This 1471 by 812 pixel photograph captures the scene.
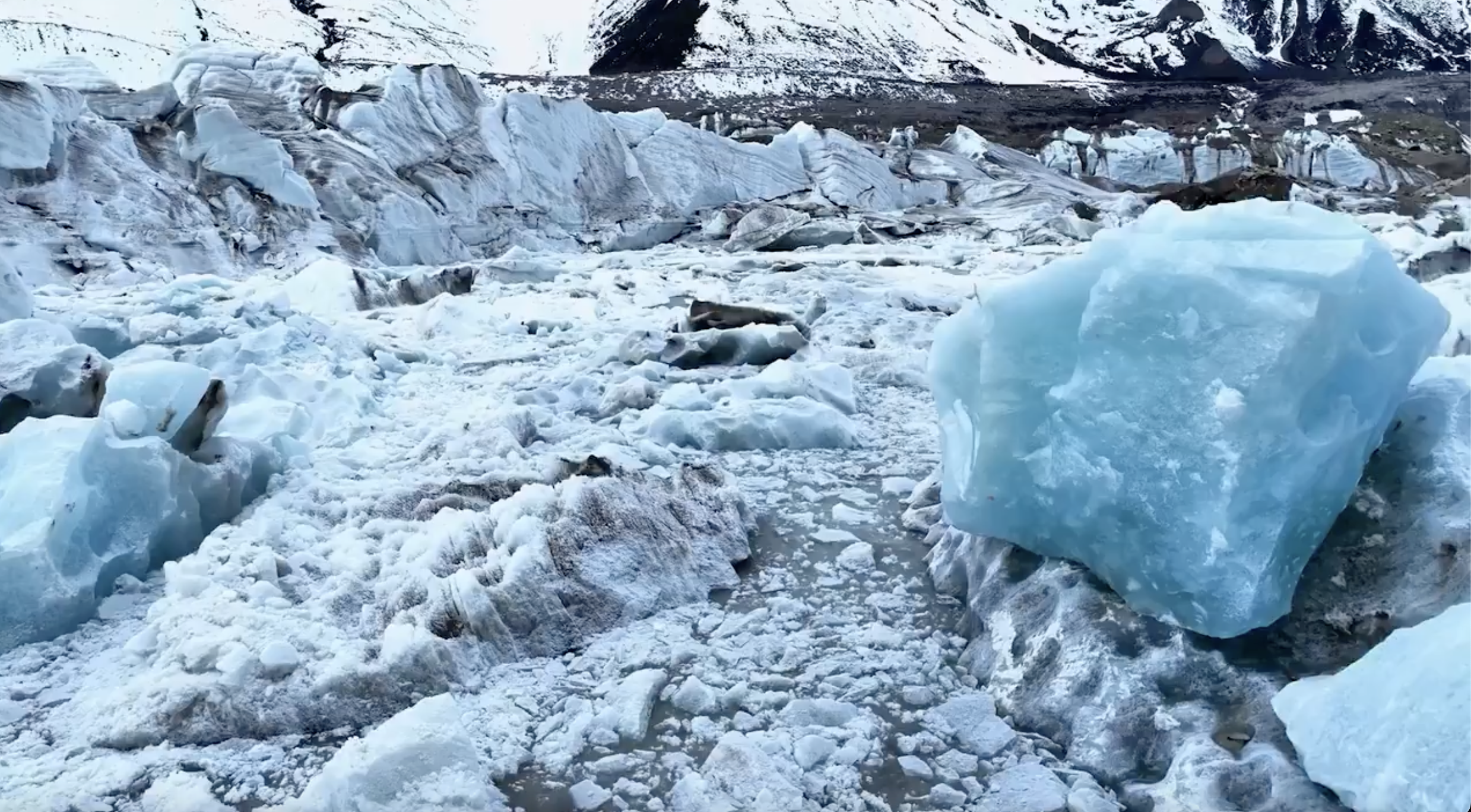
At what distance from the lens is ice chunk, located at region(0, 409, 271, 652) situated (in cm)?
306

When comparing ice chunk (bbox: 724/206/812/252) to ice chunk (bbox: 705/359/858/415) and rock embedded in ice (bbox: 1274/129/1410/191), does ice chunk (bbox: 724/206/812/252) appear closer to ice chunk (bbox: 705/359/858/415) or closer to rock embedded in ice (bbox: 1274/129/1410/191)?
ice chunk (bbox: 705/359/858/415)

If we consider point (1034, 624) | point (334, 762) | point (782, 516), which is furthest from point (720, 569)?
point (334, 762)

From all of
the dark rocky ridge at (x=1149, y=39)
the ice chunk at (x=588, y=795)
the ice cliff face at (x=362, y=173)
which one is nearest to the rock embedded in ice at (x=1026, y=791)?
the ice chunk at (x=588, y=795)

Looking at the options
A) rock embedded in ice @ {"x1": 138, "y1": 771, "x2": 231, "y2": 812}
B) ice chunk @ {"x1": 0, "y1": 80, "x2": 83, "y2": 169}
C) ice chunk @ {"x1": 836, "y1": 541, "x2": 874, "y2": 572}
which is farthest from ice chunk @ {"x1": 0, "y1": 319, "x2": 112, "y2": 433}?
ice chunk @ {"x1": 0, "y1": 80, "x2": 83, "y2": 169}

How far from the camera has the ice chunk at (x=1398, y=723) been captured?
6.40ft

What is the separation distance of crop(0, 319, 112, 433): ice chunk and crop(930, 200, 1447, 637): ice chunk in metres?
3.64

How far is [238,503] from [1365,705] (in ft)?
11.8

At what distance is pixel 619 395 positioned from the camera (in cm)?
525

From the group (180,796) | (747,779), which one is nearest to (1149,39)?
(747,779)

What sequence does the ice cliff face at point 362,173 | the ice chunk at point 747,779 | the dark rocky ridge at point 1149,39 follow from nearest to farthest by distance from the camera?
the ice chunk at point 747,779 < the ice cliff face at point 362,173 < the dark rocky ridge at point 1149,39

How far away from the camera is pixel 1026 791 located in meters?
2.41

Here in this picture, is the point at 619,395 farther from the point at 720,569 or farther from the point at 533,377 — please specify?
the point at 720,569

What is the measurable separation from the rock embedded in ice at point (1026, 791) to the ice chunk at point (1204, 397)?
58cm

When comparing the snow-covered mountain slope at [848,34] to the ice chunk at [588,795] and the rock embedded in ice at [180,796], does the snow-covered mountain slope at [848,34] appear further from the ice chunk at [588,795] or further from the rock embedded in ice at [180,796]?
the ice chunk at [588,795]
